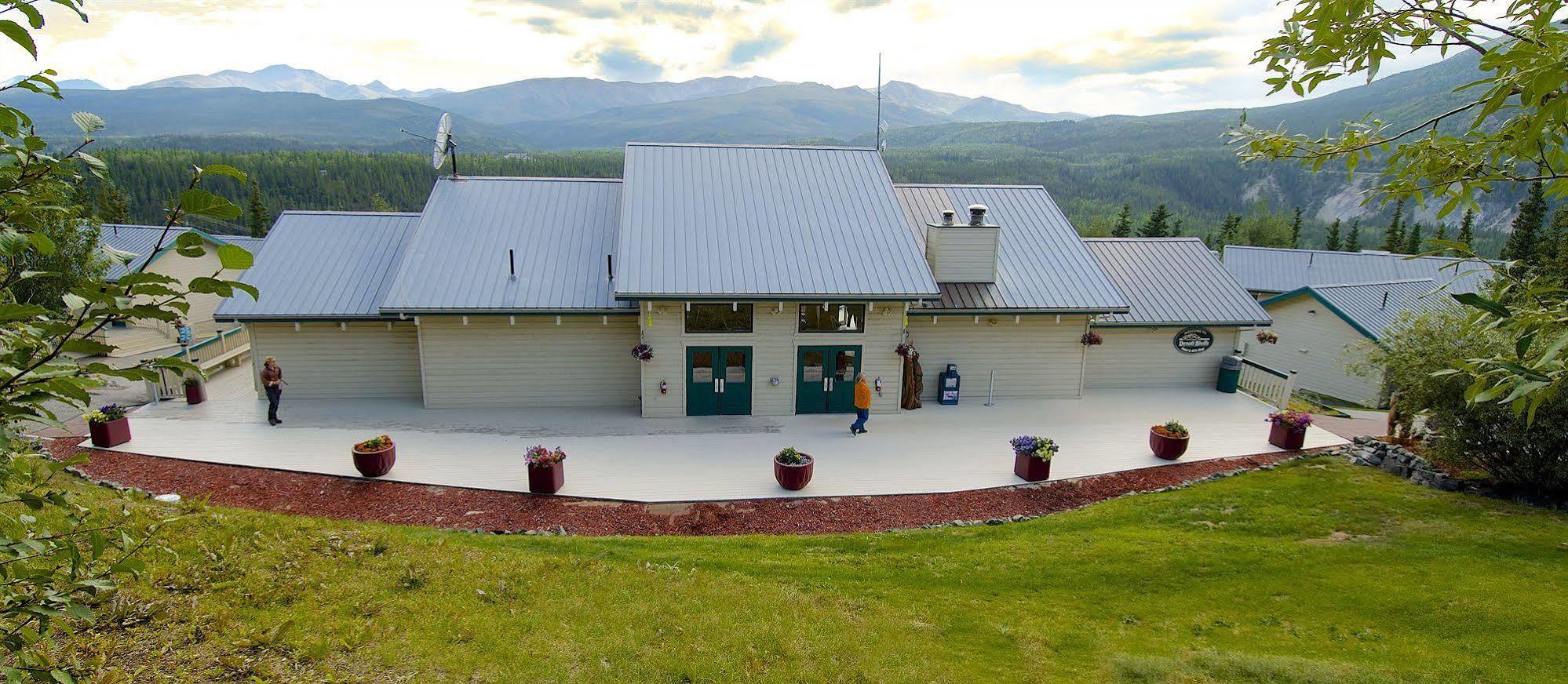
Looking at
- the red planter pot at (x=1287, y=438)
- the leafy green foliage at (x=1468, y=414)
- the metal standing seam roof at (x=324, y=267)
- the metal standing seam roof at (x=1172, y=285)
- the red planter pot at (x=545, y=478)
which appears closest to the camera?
the leafy green foliage at (x=1468, y=414)

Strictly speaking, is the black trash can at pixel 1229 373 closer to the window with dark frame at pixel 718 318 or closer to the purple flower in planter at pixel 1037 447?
the purple flower in planter at pixel 1037 447

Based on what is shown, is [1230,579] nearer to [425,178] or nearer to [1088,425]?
[1088,425]

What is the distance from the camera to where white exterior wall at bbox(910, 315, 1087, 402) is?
18344 mm

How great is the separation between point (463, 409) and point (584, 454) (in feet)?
14.7

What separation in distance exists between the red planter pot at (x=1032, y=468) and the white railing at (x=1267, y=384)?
29.6 feet

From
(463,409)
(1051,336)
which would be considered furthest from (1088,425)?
(463,409)

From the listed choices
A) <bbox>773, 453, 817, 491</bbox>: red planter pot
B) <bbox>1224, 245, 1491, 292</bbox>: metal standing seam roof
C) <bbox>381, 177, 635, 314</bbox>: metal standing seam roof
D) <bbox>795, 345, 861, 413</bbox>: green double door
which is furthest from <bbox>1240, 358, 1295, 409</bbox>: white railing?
<bbox>1224, 245, 1491, 292</bbox>: metal standing seam roof

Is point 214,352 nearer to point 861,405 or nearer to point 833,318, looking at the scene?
point 833,318

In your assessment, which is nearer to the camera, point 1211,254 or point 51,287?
point 51,287

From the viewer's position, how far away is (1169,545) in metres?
10.6

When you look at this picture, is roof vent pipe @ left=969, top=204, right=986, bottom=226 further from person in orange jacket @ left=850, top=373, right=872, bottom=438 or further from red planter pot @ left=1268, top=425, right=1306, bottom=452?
red planter pot @ left=1268, top=425, right=1306, bottom=452

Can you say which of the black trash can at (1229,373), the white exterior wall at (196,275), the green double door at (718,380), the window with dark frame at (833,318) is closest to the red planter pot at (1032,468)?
the window with dark frame at (833,318)

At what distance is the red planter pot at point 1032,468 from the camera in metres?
13.7

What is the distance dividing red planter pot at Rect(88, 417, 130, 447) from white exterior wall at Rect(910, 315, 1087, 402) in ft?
54.0
